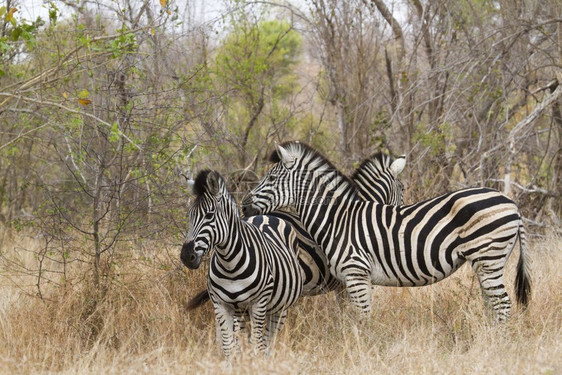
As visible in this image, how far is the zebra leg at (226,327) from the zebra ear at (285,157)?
1.37 metres

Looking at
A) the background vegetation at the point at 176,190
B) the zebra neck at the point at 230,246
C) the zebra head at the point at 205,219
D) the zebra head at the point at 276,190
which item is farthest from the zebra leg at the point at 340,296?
the zebra head at the point at 205,219

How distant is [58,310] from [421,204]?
3078mm

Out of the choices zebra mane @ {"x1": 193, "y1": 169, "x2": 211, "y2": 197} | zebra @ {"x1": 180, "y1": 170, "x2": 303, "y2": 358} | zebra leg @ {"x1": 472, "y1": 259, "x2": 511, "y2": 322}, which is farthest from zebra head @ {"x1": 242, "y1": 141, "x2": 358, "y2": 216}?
zebra leg @ {"x1": 472, "y1": 259, "x2": 511, "y2": 322}

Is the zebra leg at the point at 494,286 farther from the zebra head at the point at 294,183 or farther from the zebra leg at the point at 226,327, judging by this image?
the zebra leg at the point at 226,327

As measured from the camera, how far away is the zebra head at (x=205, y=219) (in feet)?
15.2

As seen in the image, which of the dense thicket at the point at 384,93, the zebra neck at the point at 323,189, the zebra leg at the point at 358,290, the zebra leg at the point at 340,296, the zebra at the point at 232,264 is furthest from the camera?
the dense thicket at the point at 384,93

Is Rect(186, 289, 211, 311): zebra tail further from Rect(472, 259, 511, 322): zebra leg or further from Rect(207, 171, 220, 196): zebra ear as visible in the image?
Rect(472, 259, 511, 322): zebra leg

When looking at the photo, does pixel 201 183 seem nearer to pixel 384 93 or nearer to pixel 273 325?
pixel 273 325

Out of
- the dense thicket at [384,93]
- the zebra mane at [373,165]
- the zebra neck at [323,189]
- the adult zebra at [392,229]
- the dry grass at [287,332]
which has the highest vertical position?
the dense thicket at [384,93]

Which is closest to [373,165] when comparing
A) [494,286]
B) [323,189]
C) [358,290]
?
[323,189]

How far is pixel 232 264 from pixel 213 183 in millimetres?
588

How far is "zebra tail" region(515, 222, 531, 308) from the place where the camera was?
5484 mm

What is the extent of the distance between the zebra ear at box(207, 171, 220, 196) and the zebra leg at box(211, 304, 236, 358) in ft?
2.71

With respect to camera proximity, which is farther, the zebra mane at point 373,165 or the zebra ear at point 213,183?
the zebra mane at point 373,165
